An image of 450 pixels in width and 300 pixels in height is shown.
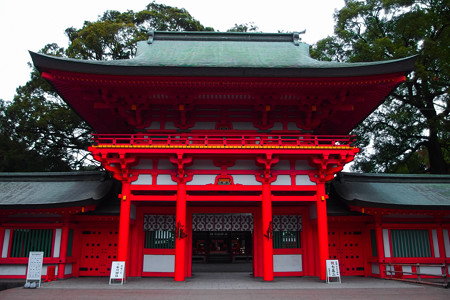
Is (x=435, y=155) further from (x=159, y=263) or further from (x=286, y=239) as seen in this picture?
(x=159, y=263)

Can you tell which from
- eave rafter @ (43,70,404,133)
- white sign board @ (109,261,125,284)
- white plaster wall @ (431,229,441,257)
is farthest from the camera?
white plaster wall @ (431,229,441,257)

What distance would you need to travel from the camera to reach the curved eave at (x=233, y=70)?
1052cm

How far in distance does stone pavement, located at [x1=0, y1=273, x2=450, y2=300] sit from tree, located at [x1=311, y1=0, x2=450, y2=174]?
54.9 feet

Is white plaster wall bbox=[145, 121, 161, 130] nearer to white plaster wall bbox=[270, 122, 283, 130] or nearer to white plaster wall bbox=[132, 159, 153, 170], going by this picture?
white plaster wall bbox=[132, 159, 153, 170]

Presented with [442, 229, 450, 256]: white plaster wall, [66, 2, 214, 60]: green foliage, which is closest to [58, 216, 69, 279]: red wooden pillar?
[442, 229, 450, 256]: white plaster wall

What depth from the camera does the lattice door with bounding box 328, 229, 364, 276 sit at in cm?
1347

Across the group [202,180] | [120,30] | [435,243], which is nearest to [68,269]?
[202,180]

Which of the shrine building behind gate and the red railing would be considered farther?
the red railing

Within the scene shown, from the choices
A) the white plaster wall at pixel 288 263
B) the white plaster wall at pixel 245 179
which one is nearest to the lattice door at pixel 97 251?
the white plaster wall at pixel 245 179

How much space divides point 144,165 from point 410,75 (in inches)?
878

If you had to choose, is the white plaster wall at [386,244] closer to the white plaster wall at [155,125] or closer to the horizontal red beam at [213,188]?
the horizontal red beam at [213,188]

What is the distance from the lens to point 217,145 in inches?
444

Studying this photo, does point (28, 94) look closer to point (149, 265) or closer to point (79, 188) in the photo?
point (79, 188)

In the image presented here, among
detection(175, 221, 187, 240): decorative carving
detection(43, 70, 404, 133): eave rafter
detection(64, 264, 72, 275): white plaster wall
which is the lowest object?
detection(64, 264, 72, 275): white plaster wall
